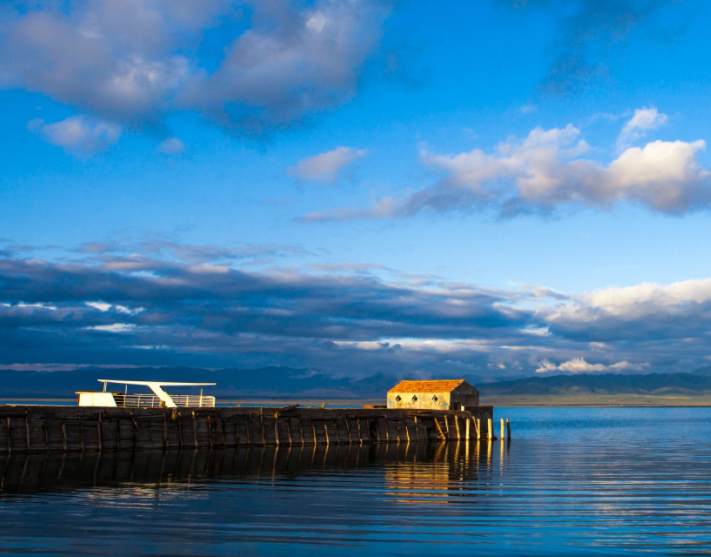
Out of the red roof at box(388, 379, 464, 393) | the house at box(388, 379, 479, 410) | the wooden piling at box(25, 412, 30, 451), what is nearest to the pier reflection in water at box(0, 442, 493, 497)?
the wooden piling at box(25, 412, 30, 451)

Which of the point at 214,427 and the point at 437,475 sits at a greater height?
the point at 214,427

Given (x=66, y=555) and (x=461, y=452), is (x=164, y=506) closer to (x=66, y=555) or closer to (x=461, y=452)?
(x=66, y=555)

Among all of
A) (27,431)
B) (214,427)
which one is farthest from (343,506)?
(214,427)

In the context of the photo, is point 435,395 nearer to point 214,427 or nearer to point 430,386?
point 430,386

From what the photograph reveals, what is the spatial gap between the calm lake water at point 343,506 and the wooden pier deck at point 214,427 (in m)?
2.71

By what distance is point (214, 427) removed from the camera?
5734cm

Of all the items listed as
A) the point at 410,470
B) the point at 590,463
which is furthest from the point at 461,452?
the point at 410,470

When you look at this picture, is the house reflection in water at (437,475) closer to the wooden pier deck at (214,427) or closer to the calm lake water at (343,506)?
the calm lake water at (343,506)

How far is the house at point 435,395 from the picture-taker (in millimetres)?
80000

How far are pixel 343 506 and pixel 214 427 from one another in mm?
31509

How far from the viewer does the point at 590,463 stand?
164 ft

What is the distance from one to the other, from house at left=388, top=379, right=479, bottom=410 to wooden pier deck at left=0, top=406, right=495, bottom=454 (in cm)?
362

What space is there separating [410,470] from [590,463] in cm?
Answer: 1444

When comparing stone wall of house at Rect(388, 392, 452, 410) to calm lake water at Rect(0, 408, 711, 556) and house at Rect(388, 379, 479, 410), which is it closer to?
house at Rect(388, 379, 479, 410)
